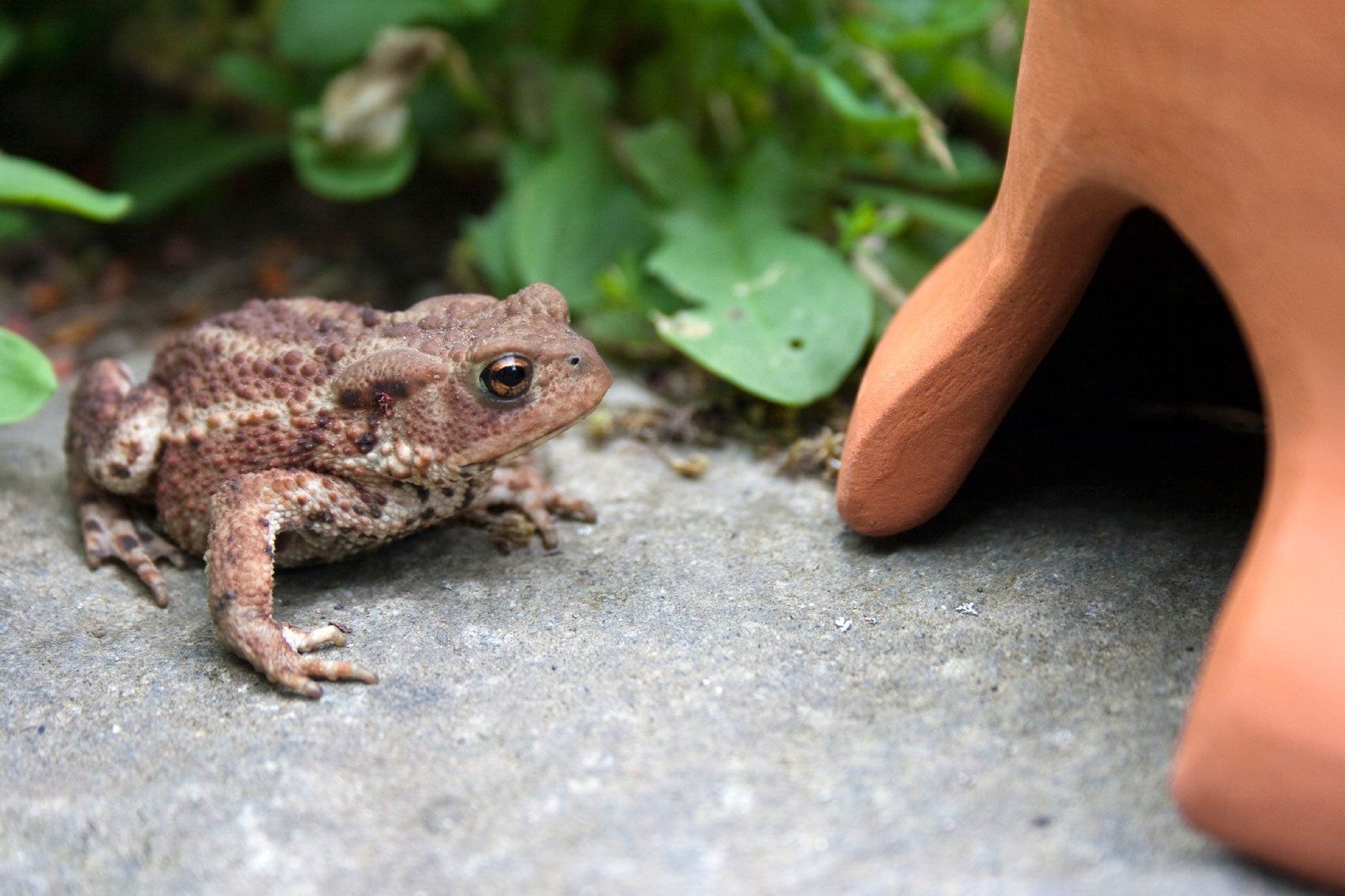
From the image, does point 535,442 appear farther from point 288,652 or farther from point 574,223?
point 574,223

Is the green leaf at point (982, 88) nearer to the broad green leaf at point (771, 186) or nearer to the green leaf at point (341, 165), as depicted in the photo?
the broad green leaf at point (771, 186)

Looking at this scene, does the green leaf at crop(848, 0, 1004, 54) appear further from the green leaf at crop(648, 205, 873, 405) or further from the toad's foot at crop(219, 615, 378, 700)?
the toad's foot at crop(219, 615, 378, 700)

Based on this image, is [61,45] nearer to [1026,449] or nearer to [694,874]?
[1026,449]

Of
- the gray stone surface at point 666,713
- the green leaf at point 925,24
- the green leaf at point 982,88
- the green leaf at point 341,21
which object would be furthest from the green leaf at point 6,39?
the green leaf at point 982,88

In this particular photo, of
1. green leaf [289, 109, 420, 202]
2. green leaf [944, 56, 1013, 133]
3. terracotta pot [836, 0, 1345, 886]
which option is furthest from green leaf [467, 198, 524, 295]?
terracotta pot [836, 0, 1345, 886]

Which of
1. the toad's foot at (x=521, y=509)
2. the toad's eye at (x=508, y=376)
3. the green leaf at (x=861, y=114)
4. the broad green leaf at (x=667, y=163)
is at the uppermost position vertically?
the green leaf at (x=861, y=114)
